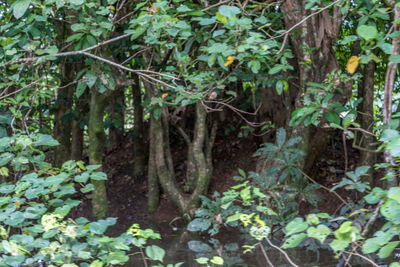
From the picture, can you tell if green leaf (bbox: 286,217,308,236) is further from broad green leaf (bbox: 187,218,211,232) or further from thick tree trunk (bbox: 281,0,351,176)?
thick tree trunk (bbox: 281,0,351,176)

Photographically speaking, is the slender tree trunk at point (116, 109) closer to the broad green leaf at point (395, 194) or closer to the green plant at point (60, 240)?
the green plant at point (60, 240)

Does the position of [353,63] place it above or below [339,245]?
above

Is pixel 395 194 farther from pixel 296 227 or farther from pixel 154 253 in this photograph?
pixel 154 253

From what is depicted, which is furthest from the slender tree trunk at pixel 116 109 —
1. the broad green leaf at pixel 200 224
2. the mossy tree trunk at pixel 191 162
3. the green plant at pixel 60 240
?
the green plant at pixel 60 240

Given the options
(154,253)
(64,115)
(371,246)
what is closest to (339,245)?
(371,246)

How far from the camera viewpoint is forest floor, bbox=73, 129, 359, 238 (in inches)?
264

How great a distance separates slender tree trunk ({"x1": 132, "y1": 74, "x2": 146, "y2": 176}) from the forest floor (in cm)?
21

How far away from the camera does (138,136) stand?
26.8ft

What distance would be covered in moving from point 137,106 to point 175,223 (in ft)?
8.15

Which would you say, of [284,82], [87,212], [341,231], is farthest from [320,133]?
[341,231]

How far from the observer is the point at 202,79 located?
4.50 m

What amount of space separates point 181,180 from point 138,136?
44.3 inches

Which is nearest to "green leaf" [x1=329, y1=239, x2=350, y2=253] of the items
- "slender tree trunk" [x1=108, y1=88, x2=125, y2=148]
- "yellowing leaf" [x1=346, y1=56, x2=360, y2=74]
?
"yellowing leaf" [x1=346, y1=56, x2=360, y2=74]

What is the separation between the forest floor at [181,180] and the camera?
6.71 metres
